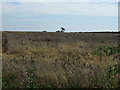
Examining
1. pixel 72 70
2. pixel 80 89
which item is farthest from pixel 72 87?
pixel 72 70

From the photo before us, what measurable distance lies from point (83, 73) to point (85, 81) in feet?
1.10

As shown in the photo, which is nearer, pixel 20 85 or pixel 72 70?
pixel 20 85

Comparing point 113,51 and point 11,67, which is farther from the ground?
point 113,51

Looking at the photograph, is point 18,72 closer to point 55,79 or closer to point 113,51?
point 55,79

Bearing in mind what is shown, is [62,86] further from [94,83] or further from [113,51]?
[113,51]

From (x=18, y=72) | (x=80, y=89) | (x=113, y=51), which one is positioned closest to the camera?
(x=113, y=51)

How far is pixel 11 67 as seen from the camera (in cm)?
707

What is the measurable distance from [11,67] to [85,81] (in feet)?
7.56

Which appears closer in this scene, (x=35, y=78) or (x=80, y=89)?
(x=80, y=89)

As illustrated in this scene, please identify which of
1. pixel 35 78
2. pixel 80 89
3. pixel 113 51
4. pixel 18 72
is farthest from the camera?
pixel 18 72

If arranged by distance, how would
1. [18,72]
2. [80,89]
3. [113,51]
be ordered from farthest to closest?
[18,72]
[80,89]
[113,51]

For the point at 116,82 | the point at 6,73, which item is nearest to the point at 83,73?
the point at 116,82

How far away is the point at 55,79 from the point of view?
19.6 feet

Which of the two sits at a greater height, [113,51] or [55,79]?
[113,51]
